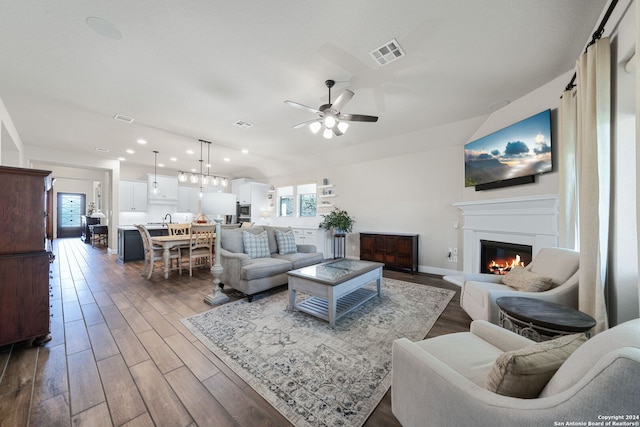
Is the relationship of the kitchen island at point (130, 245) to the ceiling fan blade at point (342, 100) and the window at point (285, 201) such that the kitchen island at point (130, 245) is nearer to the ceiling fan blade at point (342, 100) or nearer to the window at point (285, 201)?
the window at point (285, 201)

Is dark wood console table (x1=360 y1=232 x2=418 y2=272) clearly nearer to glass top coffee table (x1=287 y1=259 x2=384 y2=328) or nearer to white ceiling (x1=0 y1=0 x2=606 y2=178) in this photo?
glass top coffee table (x1=287 y1=259 x2=384 y2=328)

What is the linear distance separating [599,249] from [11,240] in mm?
4754

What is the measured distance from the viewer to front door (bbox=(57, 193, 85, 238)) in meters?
10.8

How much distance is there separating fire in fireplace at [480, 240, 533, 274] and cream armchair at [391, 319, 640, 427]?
2577mm

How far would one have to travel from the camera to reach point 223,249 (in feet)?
12.2

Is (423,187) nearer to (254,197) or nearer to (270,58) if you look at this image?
(270,58)

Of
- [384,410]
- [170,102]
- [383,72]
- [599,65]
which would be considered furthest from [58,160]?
[599,65]

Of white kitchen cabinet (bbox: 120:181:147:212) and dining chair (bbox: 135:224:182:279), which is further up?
white kitchen cabinet (bbox: 120:181:147:212)

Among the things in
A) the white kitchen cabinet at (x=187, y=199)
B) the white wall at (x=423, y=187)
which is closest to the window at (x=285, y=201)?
the white wall at (x=423, y=187)

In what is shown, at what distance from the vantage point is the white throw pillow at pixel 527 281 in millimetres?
2113

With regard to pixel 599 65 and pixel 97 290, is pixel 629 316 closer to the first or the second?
pixel 599 65

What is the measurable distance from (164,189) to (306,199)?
4.71 m

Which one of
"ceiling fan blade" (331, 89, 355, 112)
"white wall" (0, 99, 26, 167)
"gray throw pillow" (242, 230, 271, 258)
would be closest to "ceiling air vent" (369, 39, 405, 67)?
"ceiling fan blade" (331, 89, 355, 112)

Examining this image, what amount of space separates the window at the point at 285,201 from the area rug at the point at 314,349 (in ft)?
16.2
